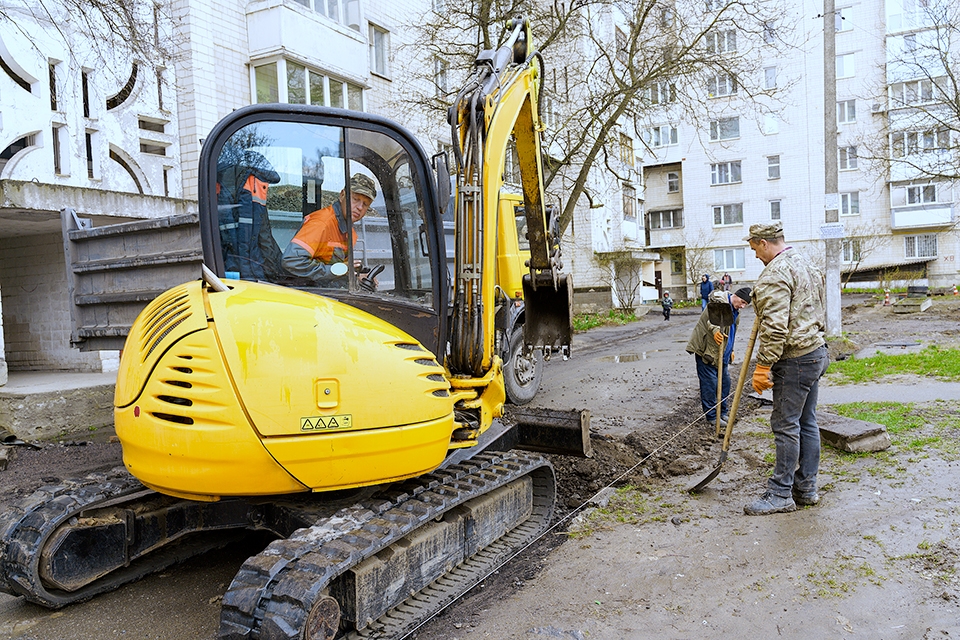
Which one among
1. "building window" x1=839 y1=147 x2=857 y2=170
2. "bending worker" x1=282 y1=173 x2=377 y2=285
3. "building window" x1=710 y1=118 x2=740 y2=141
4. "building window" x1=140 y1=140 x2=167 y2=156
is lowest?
"bending worker" x1=282 y1=173 x2=377 y2=285

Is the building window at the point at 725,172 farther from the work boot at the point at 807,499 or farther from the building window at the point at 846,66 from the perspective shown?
the work boot at the point at 807,499

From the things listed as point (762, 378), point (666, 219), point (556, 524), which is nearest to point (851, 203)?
point (666, 219)

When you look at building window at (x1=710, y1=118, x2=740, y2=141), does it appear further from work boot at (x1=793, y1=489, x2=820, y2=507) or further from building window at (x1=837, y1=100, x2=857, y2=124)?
work boot at (x1=793, y1=489, x2=820, y2=507)

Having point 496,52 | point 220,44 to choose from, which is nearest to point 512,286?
point 496,52

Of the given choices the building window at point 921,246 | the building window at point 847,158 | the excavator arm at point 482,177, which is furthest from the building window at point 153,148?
the building window at point 921,246

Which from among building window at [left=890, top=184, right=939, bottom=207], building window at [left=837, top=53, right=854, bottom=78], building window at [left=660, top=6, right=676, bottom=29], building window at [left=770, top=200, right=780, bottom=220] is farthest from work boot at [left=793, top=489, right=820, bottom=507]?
building window at [left=837, top=53, right=854, bottom=78]

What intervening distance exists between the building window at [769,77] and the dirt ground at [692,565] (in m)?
36.2

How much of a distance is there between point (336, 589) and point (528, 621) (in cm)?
97

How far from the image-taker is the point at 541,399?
32.6ft

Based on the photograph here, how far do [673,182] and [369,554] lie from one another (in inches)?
1686

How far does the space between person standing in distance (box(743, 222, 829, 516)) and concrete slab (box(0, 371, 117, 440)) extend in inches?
283

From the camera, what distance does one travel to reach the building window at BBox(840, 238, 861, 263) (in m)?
36.6

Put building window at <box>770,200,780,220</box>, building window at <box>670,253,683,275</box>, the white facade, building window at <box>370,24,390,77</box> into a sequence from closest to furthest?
the white facade < building window at <box>370,24,390,77</box> < building window at <box>770,200,780,220</box> < building window at <box>670,253,683,275</box>

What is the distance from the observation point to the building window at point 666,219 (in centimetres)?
4303
